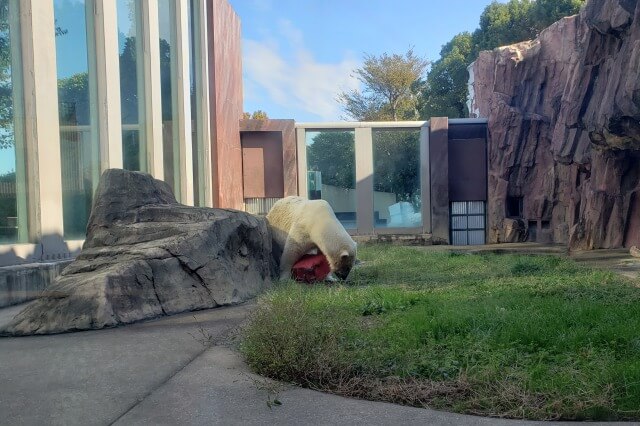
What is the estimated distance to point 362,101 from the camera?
45.8m

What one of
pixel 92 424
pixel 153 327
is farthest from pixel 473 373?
pixel 153 327

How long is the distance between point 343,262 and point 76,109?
5.59 m

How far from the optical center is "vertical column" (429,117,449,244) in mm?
23984

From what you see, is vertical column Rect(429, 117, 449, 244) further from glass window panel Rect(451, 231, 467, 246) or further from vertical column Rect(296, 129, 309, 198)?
vertical column Rect(296, 129, 309, 198)

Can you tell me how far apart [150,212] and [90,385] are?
399cm

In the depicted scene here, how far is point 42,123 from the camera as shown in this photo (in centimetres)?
878

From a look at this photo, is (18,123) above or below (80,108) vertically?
below

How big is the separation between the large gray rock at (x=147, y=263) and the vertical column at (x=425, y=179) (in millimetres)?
16651

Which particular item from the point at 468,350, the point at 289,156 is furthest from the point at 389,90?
the point at 468,350

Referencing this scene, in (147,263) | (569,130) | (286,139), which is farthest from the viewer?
(286,139)

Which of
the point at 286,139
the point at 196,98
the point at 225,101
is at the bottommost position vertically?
the point at 286,139

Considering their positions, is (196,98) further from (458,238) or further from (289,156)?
(458,238)

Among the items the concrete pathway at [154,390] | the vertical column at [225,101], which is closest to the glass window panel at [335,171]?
the vertical column at [225,101]

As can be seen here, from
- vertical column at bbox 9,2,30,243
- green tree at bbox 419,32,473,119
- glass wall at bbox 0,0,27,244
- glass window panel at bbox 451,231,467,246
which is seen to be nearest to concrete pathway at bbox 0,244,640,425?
glass wall at bbox 0,0,27,244
